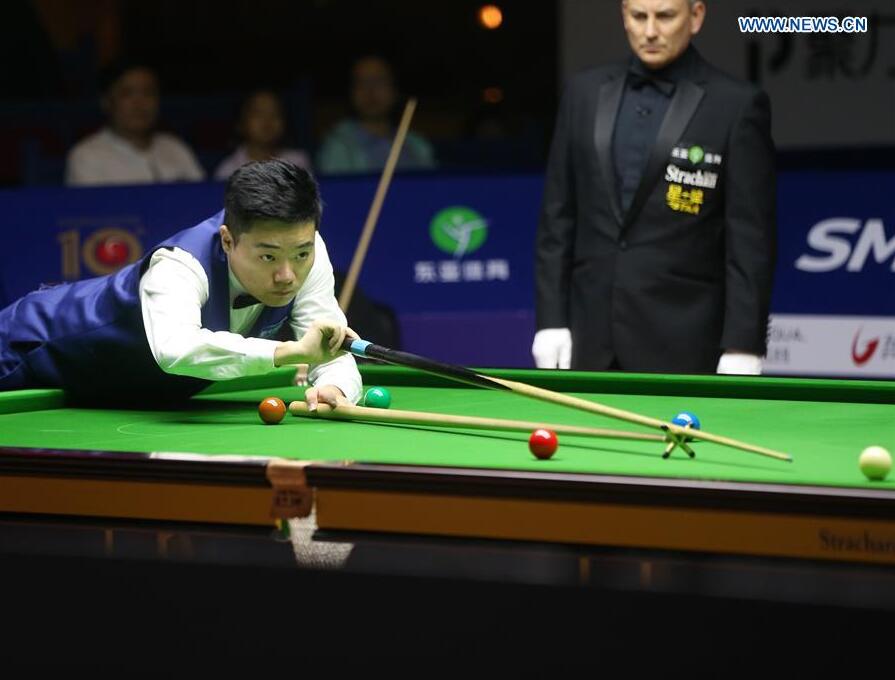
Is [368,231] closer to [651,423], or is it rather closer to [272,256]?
[272,256]

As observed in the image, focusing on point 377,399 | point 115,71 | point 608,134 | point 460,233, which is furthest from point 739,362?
point 115,71

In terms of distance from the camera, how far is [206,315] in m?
2.67

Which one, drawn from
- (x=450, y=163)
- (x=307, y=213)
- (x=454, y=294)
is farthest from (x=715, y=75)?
(x=450, y=163)

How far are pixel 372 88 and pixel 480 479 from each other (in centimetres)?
340

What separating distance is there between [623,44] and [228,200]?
3.33 metres

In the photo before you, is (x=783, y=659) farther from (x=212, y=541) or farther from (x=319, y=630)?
(x=212, y=541)

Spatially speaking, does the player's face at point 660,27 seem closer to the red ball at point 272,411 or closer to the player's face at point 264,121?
the red ball at point 272,411

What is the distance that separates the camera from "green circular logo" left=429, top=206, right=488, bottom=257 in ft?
16.2

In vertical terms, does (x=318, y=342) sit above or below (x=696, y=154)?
below

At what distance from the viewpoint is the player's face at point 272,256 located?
249 cm

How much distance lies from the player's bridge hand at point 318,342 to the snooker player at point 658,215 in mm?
1096

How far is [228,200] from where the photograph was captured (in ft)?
8.30

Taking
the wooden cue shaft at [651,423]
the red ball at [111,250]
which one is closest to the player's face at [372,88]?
the red ball at [111,250]

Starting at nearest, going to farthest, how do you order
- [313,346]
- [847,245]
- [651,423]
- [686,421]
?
[651,423]
[686,421]
[313,346]
[847,245]
